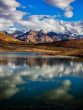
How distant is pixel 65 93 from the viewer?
3145 cm

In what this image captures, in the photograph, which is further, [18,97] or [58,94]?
[58,94]

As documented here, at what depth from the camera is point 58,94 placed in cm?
3066

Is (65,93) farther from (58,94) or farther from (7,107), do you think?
(7,107)

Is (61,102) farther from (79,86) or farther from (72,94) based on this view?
(79,86)

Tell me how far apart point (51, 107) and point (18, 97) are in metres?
5.96

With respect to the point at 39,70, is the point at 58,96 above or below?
above

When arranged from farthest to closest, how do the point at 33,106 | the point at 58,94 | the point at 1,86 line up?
the point at 1,86
the point at 58,94
the point at 33,106

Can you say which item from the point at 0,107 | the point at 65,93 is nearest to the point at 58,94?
the point at 65,93

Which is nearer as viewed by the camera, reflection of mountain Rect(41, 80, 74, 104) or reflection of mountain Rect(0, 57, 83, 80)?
reflection of mountain Rect(41, 80, 74, 104)

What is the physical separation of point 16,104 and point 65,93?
8221mm

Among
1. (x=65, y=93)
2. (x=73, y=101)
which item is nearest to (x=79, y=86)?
(x=65, y=93)

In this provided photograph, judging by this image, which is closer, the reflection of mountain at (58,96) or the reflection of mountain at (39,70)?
the reflection of mountain at (58,96)

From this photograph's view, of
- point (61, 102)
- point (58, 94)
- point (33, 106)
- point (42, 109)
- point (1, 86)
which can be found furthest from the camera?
point (1, 86)

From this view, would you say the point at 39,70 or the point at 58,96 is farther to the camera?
the point at 39,70
